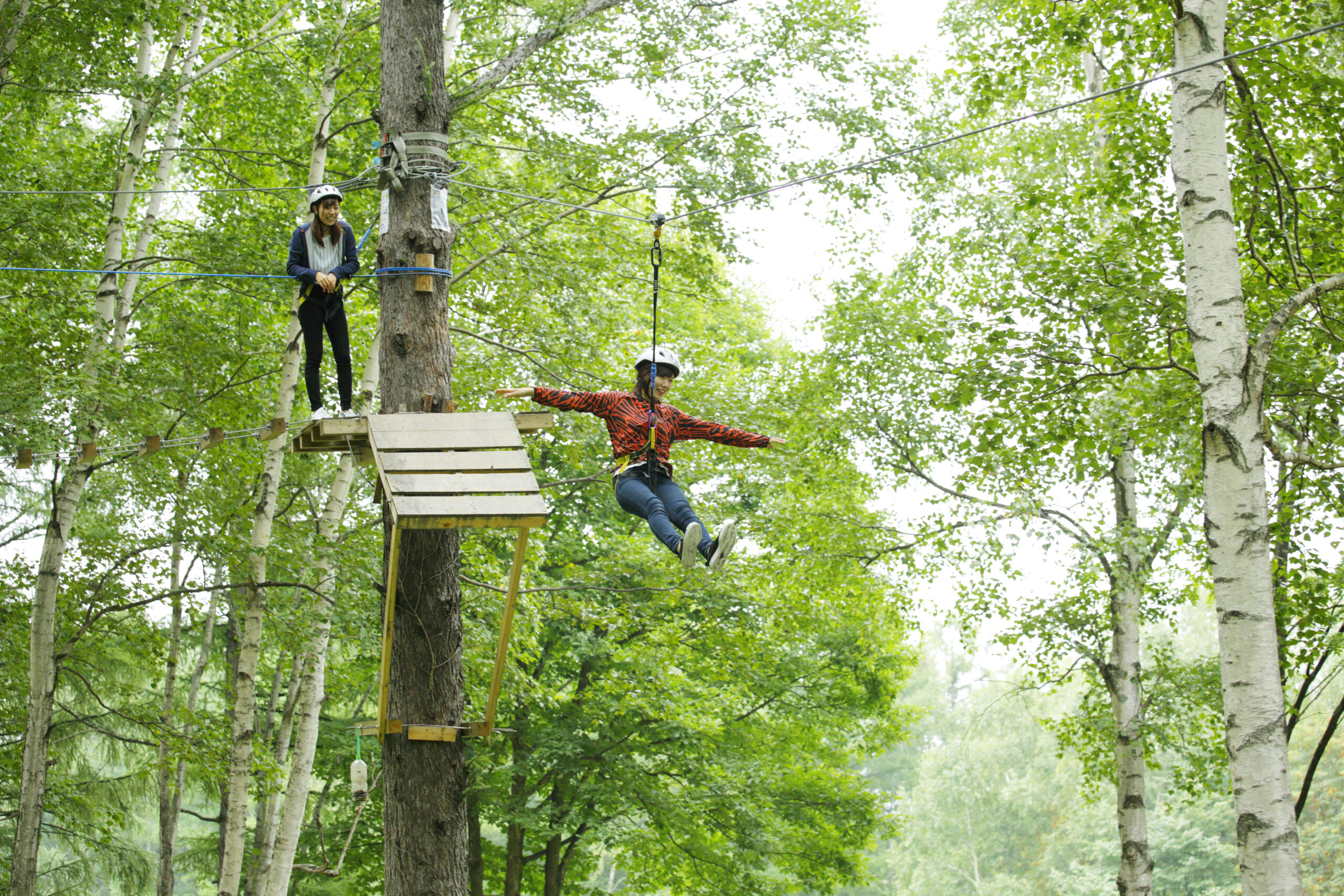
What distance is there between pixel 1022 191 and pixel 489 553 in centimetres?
570

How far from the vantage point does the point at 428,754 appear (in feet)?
16.5

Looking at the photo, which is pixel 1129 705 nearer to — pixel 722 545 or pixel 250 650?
pixel 722 545

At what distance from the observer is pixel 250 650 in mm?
9250

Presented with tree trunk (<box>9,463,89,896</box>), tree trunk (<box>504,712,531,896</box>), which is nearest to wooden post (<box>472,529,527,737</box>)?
tree trunk (<box>9,463,89,896</box>)

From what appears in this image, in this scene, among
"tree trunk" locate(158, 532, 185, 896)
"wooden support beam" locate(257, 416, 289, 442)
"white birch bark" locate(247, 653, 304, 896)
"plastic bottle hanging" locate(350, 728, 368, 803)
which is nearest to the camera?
"plastic bottle hanging" locate(350, 728, 368, 803)

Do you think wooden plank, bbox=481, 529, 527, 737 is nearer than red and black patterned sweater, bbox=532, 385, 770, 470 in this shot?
Yes

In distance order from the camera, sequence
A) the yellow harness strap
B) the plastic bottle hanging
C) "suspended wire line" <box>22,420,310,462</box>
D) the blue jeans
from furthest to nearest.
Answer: "suspended wire line" <box>22,420,310,462</box> → the yellow harness strap → the blue jeans → the plastic bottle hanging

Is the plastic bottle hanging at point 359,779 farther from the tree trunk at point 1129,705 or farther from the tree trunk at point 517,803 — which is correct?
the tree trunk at point 517,803

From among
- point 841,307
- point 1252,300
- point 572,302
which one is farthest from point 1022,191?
point 572,302

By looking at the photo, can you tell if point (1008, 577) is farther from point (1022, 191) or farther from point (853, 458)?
point (1022, 191)

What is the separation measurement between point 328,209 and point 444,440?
5.42ft

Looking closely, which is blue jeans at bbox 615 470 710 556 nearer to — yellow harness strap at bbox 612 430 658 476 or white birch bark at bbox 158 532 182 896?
yellow harness strap at bbox 612 430 658 476

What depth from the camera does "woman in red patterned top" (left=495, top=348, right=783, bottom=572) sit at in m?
5.71

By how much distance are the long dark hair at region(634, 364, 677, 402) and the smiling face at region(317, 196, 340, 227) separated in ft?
5.99
